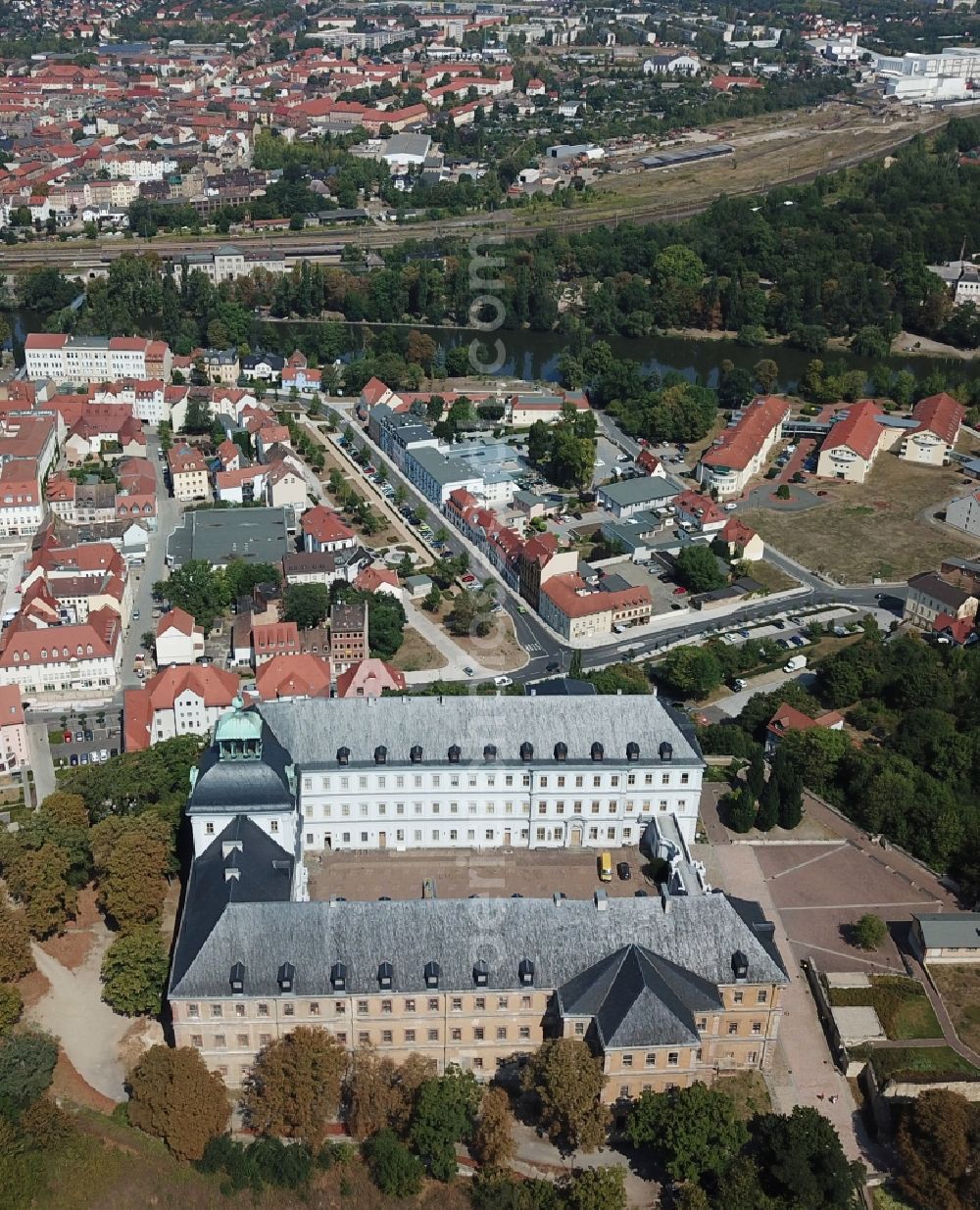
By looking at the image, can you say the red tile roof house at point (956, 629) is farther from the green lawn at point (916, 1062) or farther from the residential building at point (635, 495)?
the green lawn at point (916, 1062)

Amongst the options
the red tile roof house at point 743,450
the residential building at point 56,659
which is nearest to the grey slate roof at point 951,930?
the residential building at point 56,659

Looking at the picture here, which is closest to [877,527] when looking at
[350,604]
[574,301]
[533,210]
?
[350,604]

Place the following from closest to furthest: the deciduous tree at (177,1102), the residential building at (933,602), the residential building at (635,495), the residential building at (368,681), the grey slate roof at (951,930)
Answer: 1. the deciduous tree at (177,1102)
2. the grey slate roof at (951,930)
3. the residential building at (368,681)
4. the residential building at (933,602)
5. the residential building at (635,495)

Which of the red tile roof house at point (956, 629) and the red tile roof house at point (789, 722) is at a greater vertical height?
the red tile roof house at point (789, 722)

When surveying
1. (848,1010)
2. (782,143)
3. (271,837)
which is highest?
(271,837)

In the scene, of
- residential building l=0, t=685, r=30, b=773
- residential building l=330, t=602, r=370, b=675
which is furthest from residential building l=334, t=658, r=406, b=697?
residential building l=0, t=685, r=30, b=773

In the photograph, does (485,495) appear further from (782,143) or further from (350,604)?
(782,143)
